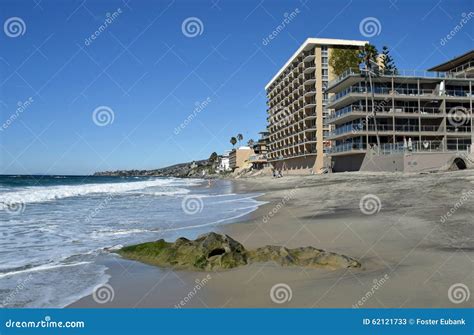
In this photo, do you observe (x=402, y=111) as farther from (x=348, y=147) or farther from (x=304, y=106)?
(x=304, y=106)

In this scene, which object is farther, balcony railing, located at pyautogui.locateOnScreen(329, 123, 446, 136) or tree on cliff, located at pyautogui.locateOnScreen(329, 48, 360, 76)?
tree on cliff, located at pyautogui.locateOnScreen(329, 48, 360, 76)

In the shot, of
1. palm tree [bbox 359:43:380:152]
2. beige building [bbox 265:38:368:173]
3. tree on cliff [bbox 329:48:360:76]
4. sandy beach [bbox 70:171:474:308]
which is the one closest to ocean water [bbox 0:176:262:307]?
sandy beach [bbox 70:171:474:308]

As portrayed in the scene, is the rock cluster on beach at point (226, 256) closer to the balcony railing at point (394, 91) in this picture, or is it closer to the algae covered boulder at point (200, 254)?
the algae covered boulder at point (200, 254)

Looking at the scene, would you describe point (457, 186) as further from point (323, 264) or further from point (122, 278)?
point (122, 278)

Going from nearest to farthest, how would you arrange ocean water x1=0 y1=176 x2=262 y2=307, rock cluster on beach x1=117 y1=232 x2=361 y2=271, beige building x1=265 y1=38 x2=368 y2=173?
ocean water x1=0 y1=176 x2=262 y2=307, rock cluster on beach x1=117 y1=232 x2=361 y2=271, beige building x1=265 y1=38 x2=368 y2=173

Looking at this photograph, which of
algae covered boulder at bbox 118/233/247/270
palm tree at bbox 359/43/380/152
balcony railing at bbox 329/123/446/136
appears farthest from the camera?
balcony railing at bbox 329/123/446/136

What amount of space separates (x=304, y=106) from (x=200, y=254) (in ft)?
221

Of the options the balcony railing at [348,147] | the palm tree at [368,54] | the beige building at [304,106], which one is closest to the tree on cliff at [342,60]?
the beige building at [304,106]

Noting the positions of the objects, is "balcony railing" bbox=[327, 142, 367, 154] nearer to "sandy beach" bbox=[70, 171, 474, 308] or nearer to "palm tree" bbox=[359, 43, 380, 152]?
"palm tree" bbox=[359, 43, 380, 152]

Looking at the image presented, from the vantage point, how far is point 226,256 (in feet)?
24.4

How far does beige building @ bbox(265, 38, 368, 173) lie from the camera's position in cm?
6825

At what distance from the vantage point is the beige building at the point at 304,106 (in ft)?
224

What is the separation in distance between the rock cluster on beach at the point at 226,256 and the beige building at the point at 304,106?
56.0 metres

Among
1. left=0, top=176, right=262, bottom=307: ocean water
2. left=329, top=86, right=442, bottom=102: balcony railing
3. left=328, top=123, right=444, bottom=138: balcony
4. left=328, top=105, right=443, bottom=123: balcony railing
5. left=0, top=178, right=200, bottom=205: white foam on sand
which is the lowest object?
left=0, top=178, right=200, bottom=205: white foam on sand
